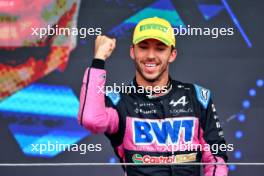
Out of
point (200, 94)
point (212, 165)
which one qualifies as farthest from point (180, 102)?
point (212, 165)

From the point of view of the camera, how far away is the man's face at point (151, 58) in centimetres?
173

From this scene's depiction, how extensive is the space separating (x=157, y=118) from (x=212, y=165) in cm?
23

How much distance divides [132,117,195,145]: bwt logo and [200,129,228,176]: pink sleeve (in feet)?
0.17

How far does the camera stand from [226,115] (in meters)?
2.33

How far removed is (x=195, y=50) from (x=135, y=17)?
28 centimetres

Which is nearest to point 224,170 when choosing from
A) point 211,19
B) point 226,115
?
point 226,115

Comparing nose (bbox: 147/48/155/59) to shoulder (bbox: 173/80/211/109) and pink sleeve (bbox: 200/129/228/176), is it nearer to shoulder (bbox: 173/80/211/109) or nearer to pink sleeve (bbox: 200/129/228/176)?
shoulder (bbox: 173/80/211/109)

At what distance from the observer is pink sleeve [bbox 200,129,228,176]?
1.71 metres

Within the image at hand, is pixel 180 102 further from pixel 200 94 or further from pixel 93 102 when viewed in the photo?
pixel 93 102

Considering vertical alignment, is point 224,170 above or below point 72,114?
below

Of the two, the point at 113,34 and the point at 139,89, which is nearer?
the point at 139,89

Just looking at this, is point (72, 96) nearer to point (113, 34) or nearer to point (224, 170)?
point (113, 34)

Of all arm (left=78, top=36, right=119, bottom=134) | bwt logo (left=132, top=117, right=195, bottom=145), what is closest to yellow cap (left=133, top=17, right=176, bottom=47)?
arm (left=78, top=36, right=119, bottom=134)

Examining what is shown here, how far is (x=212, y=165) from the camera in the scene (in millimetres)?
1731
